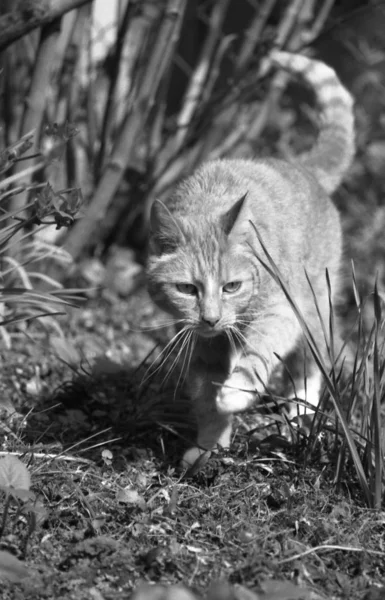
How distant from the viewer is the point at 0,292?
3156 millimetres

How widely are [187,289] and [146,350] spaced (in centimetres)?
161

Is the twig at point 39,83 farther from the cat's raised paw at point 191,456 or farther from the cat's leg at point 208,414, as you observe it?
the cat's raised paw at point 191,456

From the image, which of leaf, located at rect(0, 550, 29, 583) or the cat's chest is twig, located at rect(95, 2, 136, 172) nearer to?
the cat's chest

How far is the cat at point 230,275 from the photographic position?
297 cm

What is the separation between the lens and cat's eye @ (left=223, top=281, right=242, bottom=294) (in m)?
3.00

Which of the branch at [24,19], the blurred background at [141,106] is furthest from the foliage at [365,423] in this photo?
the blurred background at [141,106]

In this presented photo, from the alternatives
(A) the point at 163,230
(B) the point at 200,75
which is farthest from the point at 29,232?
(B) the point at 200,75

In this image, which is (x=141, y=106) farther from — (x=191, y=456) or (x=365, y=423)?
(x=365, y=423)

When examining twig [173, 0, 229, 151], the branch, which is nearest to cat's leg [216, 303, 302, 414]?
the branch

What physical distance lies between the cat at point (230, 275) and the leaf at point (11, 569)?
944 millimetres

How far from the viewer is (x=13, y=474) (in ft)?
7.40

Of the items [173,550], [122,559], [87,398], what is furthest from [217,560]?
[87,398]

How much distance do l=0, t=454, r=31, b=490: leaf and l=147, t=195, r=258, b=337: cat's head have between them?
892 mm

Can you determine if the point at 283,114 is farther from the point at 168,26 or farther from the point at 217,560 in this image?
the point at 217,560
